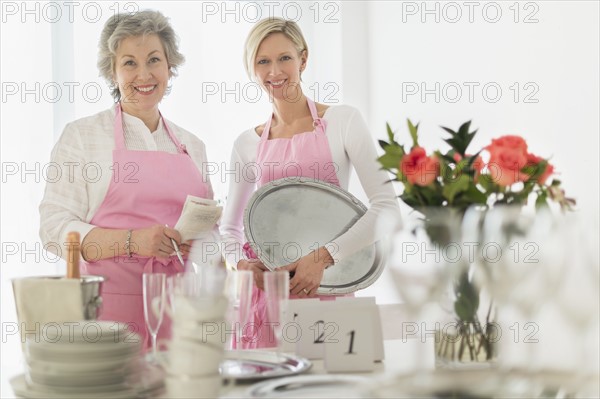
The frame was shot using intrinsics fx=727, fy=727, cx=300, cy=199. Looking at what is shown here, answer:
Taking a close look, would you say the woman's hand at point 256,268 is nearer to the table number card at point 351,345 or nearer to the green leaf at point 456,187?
the table number card at point 351,345

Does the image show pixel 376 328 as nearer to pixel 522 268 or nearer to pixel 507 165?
pixel 507 165

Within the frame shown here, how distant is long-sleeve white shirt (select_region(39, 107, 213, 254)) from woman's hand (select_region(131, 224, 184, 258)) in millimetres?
133

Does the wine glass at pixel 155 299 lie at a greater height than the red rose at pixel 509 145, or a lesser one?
lesser

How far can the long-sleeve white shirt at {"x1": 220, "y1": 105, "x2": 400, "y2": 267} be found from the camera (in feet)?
6.56

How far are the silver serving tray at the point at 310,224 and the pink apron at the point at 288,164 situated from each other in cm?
11

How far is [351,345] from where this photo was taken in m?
1.25

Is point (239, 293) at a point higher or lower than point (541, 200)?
lower

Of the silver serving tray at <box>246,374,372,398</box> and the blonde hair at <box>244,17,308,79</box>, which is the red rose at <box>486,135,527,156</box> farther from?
the blonde hair at <box>244,17,308,79</box>

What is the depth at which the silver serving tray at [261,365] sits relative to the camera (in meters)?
1.15

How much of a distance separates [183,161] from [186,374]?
1260 millimetres

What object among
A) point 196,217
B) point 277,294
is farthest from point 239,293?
point 196,217

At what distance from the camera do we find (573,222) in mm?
805

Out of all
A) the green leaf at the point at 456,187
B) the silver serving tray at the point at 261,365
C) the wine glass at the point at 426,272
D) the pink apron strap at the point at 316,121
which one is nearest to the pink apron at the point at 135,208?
the pink apron strap at the point at 316,121

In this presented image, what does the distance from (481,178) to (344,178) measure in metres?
1.06
